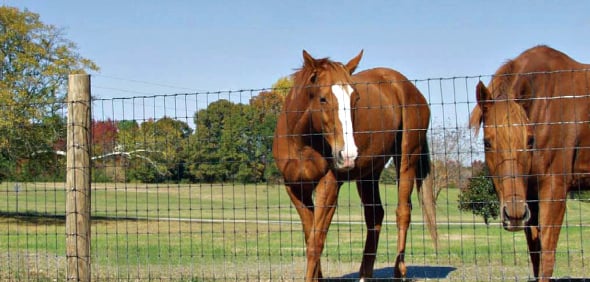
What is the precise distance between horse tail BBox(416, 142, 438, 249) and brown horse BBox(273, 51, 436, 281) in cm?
24

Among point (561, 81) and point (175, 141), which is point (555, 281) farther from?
point (175, 141)

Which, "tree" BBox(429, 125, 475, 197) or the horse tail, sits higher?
"tree" BBox(429, 125, 475, 197)

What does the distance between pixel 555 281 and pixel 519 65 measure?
8.34 feet

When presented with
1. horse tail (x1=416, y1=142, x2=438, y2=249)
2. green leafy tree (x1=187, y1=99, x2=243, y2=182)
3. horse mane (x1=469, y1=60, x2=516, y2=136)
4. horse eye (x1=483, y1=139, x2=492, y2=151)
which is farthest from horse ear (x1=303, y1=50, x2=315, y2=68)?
horse tail (x1=416, y1=142, x2=438, y2=249)

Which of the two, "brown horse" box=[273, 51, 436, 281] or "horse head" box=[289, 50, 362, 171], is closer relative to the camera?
"horse head" box=[289, 50, 362, 171]

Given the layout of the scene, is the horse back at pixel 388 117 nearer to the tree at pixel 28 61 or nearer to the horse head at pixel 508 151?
the horse head at pixel 508 151

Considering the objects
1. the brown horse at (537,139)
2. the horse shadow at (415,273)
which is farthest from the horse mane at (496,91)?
the horse shadow at (415,273)

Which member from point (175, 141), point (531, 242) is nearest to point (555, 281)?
point (531, 242)

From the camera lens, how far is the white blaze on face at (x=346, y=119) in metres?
6.18

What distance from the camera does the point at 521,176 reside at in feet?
19.4

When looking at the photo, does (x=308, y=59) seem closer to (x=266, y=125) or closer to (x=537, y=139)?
(x=266, y=125)

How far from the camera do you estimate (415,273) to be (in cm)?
920

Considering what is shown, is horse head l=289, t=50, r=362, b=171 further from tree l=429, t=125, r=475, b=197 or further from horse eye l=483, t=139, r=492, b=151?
horse eye l=483, t=139, r=492, b=151

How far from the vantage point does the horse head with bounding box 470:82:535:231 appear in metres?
5.79
